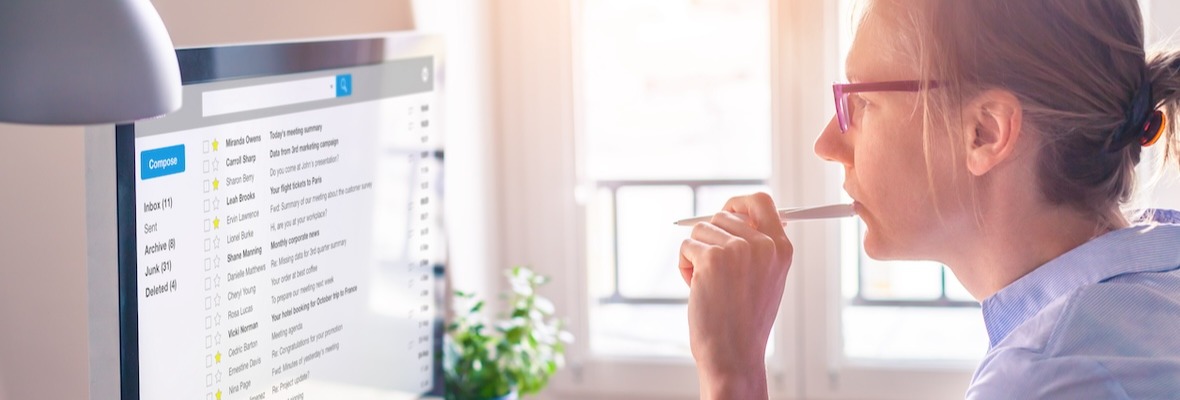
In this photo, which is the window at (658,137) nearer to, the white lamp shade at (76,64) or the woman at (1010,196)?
the woman at (1010,196)

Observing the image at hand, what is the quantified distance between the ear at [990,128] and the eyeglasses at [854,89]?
47mm

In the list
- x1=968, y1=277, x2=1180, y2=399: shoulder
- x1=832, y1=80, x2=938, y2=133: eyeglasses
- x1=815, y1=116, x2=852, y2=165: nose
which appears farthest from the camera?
x1=815, y1=116, x2=852, y2=165: nose

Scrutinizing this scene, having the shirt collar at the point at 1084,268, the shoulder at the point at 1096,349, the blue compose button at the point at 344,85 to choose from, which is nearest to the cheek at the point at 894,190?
the shirt collar at the point at 1084,268

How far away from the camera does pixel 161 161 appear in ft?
3.43

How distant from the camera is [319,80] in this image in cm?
129

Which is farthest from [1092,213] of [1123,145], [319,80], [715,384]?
[319,80]

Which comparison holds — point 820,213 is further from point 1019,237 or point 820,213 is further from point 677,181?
point 677,181

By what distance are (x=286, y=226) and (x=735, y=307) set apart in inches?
18.4

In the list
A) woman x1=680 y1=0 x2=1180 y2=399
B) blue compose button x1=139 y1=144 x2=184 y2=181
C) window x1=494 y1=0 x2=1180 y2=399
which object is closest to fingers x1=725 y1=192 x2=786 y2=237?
woman x1=680 y1=0 x2=1180 y2=399

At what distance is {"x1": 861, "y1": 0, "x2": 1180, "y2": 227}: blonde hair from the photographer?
1.04 metres

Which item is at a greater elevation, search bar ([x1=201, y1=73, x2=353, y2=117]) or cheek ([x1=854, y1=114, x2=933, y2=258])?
search bar ([x1=201, y1=73, x2=353, y2=117])

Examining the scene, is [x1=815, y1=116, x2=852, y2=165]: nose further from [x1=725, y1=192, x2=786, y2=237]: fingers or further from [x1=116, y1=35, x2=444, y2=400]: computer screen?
[x1=116, y1=35, x2=444, y2=400]: computer screen

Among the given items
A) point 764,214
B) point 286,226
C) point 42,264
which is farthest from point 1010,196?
point 42,264

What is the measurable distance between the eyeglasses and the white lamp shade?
683mm
